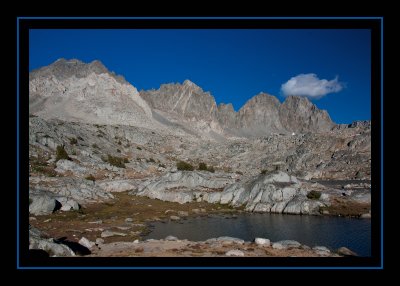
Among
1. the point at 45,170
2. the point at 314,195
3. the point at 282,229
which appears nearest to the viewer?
the point at 282,229

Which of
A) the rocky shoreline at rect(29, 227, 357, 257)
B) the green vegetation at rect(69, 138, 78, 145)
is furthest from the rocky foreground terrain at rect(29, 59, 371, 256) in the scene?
the green vegetation at rect(69, 138, 78, 145)

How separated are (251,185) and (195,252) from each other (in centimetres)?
3508

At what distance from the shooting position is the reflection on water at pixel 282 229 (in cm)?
3152

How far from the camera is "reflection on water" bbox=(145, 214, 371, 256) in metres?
31.5

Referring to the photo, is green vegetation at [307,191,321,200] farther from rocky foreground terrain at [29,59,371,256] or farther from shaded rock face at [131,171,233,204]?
shaded rock face at [131,171,233,204]

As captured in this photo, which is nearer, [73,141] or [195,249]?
[195,249]

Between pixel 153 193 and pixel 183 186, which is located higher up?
pixel 183 186

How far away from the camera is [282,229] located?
37.5 meters

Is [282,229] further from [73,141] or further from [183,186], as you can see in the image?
[73,141]

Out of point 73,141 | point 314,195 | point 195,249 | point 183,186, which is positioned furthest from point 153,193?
point 73,141

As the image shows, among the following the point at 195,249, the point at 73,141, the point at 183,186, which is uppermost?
the point at 73,141
